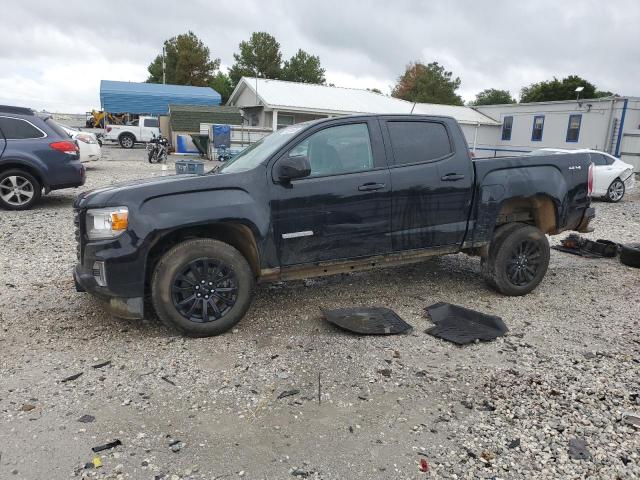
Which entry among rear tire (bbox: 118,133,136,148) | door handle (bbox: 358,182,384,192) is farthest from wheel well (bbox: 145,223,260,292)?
rear tire (bbox: 118,133,136,148)

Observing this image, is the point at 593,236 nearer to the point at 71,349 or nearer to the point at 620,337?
the point at 620,337

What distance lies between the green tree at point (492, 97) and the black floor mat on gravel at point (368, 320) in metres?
73.6

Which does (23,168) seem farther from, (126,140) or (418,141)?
(126,140)

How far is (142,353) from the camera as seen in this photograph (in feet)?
13.2

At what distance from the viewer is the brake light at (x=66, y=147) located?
9.37 metres

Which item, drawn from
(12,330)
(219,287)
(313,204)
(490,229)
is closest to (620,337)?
(490,229)

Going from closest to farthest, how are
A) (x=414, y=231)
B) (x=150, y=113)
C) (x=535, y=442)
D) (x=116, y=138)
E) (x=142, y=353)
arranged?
(x=535, y=442)
(x=142, y=353)
(x=414, y=231)
(x=116, y=138)
(x=150, y=113)

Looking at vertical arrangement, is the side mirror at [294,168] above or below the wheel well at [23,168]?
above

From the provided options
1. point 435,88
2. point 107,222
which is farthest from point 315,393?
point 435,88

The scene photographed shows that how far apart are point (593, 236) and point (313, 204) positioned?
7.21m

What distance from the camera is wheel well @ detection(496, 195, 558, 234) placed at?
5594mm

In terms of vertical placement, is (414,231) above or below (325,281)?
above

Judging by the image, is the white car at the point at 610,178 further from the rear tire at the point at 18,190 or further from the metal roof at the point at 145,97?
the metal roof at the point at 145,97

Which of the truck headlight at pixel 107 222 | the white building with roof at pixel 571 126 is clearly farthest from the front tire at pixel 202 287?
the white building with roof at pixel 571 126
